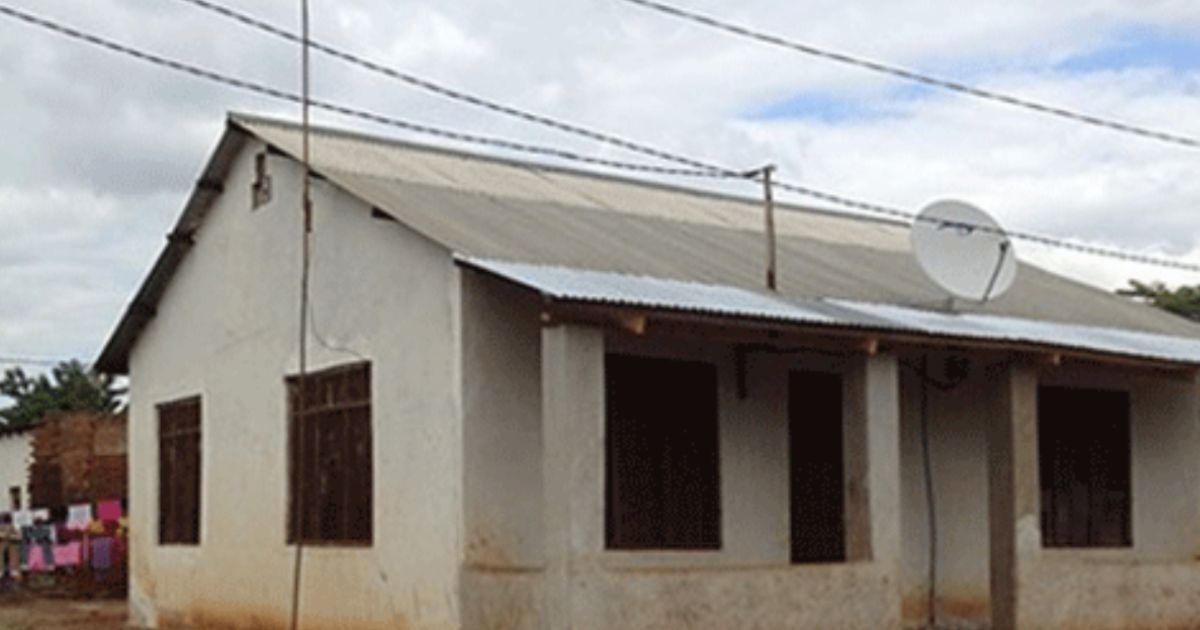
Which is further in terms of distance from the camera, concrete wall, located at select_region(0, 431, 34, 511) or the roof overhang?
concrete wall, located at select_region(0, 431, 34, 511)

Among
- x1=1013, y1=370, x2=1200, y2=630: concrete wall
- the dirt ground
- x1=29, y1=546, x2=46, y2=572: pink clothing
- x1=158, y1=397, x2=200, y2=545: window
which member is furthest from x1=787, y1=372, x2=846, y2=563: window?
x1=29, y1=546, x2=46, y2=572: pink clothing

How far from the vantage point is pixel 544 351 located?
1227cm

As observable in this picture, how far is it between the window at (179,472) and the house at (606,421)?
53 mm

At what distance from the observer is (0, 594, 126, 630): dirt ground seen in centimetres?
1914

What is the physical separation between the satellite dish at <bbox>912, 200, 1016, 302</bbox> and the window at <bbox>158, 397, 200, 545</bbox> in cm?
739

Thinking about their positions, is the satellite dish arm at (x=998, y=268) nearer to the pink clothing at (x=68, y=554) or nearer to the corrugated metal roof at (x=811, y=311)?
the corrugated metal roof at (x=811, y=311)

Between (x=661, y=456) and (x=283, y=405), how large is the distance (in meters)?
3.58

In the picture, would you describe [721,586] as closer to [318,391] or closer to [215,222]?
[318,391]

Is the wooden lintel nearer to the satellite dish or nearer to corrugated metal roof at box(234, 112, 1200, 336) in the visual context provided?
corrugated metal roof at box(234, 112, 1200, 336)

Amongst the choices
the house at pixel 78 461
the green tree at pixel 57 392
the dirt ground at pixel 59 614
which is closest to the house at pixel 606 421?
the dirt ground at pixel 59 614

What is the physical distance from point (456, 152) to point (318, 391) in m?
3.61

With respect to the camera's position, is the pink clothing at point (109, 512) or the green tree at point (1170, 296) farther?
the green tree at point (1170, 296)

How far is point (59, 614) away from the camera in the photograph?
21.0 meters

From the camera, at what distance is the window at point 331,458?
14.6m
